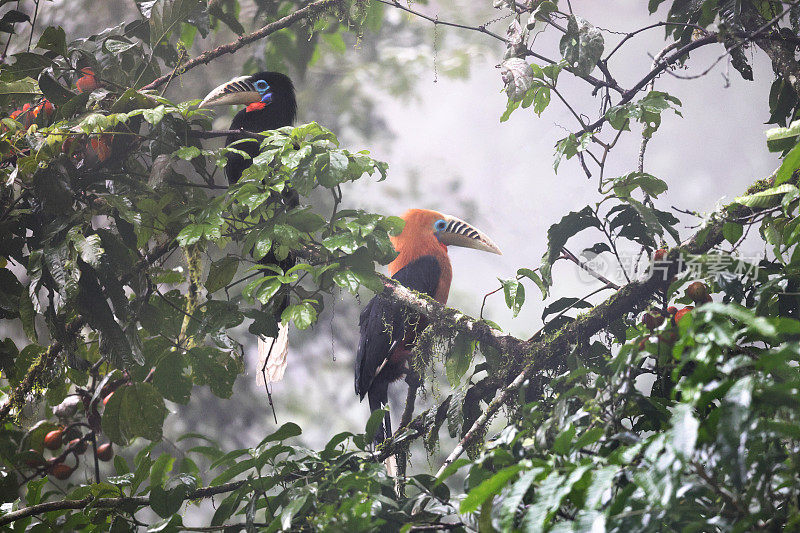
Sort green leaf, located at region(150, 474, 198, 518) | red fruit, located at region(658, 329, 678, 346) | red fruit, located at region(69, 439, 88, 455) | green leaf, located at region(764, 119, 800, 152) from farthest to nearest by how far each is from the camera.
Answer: red fruit, located at region(69, 439, 88, 455) < green leaf, located at region(150, 474, 198, 518) < green leaf, located at region(764, 119, 800, 152) < red fruit, located at region(658, 329, 678, 346)

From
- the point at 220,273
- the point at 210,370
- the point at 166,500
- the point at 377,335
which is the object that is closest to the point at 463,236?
the point at 377,335

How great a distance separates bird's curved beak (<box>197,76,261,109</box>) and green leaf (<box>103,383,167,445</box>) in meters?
0.86

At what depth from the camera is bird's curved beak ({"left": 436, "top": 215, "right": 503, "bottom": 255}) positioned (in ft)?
6.59

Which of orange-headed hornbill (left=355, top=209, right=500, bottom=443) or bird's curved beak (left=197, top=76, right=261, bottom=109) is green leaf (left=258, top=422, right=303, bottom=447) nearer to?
orange-headed hornbill (left=355, top=209, right=500, bottom=443)

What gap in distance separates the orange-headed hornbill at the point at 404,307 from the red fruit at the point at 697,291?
2.22 ft

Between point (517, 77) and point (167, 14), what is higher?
point (167, 14)

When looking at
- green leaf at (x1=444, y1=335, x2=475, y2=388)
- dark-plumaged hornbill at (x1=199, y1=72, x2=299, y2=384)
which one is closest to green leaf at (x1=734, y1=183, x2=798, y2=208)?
green leaf at (x1=444, y1=335, x2=475, y2=388)

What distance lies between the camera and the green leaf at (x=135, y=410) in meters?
1.30

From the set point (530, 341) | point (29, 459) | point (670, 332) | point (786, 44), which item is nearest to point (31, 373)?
point (29, 459)

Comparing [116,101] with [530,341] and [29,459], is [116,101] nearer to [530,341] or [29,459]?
[29,459]

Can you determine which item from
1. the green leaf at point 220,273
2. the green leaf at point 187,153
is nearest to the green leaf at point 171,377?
the green leaf at point 220,273

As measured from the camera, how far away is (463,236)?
205cm

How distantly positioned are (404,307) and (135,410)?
2.10ft

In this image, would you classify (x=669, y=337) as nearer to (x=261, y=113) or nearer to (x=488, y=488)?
(x=488, y=488)
